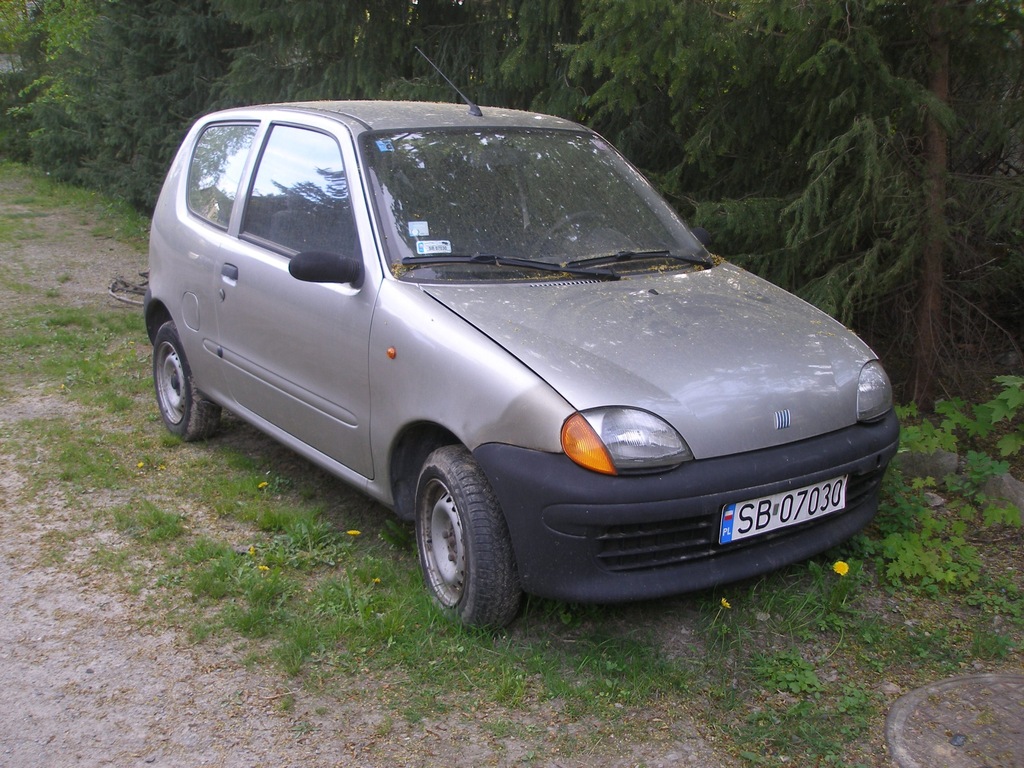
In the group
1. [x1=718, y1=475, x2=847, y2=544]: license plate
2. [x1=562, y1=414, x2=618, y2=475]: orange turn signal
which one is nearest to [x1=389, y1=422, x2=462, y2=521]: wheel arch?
[x1=562, y1=414, x2=618, y2=475]: orange turn signal

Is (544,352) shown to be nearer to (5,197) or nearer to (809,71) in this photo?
(809,71)

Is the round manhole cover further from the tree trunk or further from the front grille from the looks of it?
the tree trunk

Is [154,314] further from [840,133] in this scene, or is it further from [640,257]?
[840,133]

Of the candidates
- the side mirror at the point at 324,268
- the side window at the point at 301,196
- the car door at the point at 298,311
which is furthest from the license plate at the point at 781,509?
the side window at the point at 301,196

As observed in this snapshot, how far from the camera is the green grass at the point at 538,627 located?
324 centimetres

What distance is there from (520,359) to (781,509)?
1.03 m

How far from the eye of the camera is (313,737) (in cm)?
315

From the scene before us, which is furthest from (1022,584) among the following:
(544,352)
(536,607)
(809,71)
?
(809,71)

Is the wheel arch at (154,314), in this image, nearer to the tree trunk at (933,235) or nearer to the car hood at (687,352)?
the car hood at (687,352)

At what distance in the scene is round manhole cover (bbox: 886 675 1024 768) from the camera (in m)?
3.04

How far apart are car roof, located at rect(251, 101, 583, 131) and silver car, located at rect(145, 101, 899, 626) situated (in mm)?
21

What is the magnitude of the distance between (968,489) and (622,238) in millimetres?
2022

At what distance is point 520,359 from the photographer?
3375 millimetres

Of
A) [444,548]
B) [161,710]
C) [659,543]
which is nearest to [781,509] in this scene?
[659,543]
